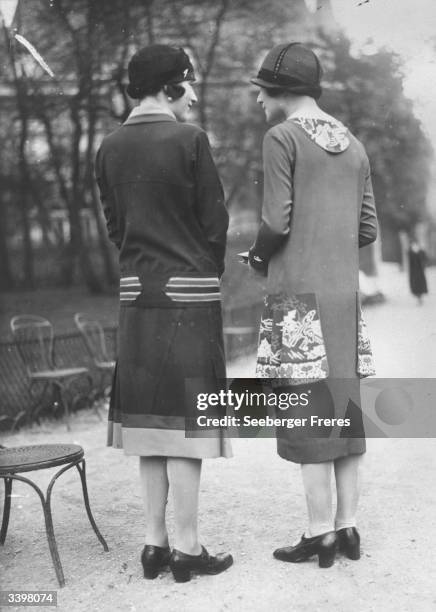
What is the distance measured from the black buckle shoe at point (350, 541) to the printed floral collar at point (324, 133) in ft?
4.39

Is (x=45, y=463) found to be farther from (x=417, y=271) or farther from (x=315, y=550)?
(x=417, y=271)

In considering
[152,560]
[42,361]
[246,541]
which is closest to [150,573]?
[152,560]

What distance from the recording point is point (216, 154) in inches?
219

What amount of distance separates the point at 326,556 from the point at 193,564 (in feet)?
1.51

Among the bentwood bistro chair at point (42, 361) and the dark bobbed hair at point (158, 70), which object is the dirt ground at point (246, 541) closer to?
the bentwood bistro chair at point (42, 361)

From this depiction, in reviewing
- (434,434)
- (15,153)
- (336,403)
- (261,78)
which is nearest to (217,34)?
(15,153)

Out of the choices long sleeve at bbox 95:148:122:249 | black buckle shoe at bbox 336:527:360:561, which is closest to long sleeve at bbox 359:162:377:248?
long sleeve at bbox 95:148:122:249

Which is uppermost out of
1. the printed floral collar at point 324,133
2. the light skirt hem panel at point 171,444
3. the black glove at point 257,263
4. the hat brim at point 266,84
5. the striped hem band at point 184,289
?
the hat brim at point 266,84

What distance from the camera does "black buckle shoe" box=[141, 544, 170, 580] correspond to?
274 centimetres

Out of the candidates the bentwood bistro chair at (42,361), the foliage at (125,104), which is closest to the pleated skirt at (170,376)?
the foliage at (125,104)

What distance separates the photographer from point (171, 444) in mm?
2627

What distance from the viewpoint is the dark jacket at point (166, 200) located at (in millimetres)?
2586

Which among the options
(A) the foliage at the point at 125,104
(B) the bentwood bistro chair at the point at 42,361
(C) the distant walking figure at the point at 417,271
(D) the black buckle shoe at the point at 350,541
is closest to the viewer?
(D) the black buckle shoe at the point at 350,541

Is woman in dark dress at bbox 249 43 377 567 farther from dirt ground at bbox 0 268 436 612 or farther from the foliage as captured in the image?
the foliage
